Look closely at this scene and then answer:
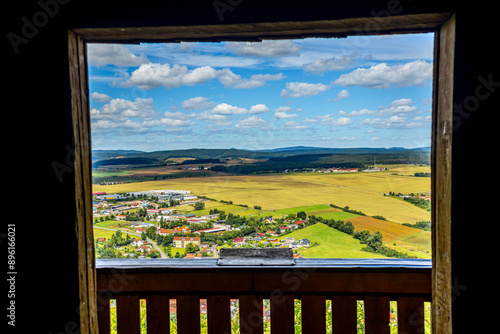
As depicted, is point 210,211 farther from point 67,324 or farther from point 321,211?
point 67,324

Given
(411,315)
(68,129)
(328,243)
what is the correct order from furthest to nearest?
(328,243), (411,315), (68,129)

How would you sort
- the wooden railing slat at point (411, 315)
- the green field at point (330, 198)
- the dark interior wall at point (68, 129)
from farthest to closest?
1. the green field at point (330, 198)
2. the wooden railing slat at point (411, 315)
3. the dark interior wall at point (68, 129)

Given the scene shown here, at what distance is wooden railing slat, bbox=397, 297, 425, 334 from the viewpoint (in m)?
1.47

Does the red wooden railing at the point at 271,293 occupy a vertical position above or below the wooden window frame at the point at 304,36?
below

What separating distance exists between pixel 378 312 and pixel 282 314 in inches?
18.0

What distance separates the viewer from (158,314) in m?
1.53

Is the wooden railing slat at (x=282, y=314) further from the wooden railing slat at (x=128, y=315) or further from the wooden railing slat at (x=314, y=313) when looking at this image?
the wooden railing slat at (x=128, y=315)

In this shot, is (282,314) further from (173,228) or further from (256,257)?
(173,228)

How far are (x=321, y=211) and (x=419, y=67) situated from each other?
85cm

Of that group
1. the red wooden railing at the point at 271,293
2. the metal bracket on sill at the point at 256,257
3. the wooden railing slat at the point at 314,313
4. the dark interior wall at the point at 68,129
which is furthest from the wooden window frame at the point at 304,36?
the metal bracket on sill at the point at 256,257

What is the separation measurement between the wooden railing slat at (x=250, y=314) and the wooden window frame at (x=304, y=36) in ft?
2.21

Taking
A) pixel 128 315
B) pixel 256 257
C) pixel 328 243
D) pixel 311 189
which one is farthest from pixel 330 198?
pixel 128 315

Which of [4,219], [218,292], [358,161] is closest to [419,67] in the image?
[358,161]

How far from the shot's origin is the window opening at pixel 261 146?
156 centimetres
